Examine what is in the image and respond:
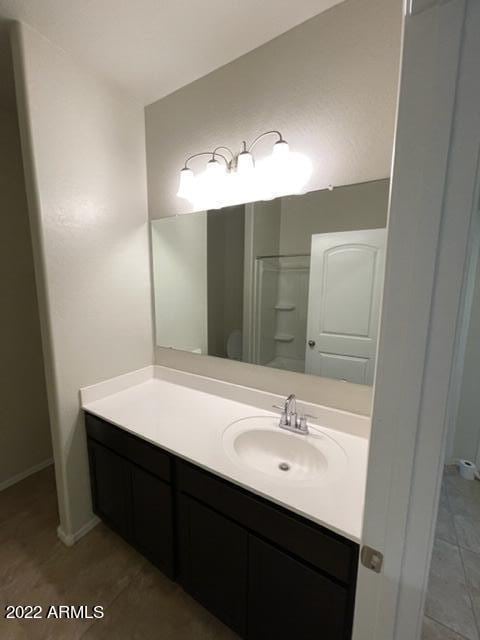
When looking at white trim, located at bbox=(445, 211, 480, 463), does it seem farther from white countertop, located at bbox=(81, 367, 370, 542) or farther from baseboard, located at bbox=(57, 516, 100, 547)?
baseboard, located at bbox=(57, 516, 100, 547)

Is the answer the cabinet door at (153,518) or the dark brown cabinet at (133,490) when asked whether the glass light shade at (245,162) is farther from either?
the cabinet door at (153,518)

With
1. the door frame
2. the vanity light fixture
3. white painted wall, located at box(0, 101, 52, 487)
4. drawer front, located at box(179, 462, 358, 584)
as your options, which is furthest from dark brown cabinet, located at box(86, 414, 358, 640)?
the vanity light fixture

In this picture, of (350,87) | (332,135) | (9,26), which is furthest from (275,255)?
(9,26)

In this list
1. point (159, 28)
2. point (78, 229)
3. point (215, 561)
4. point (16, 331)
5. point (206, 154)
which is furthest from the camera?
point (16, 331)

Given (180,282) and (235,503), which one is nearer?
(235,503)

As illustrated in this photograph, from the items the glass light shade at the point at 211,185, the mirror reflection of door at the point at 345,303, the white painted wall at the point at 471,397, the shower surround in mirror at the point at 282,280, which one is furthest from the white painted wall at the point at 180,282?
the white painted wall at the point at 471,397

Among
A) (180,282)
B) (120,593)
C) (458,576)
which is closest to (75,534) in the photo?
(120,593)

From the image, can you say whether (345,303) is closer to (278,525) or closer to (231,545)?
(278,525)

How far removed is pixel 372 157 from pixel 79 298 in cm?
150

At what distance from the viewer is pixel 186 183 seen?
1.53 m

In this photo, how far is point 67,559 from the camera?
1488 mm

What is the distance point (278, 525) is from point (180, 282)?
1383 mm

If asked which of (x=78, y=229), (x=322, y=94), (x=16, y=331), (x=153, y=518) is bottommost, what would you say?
(x=153, y=518)

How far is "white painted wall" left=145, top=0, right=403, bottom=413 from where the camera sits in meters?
1.08
